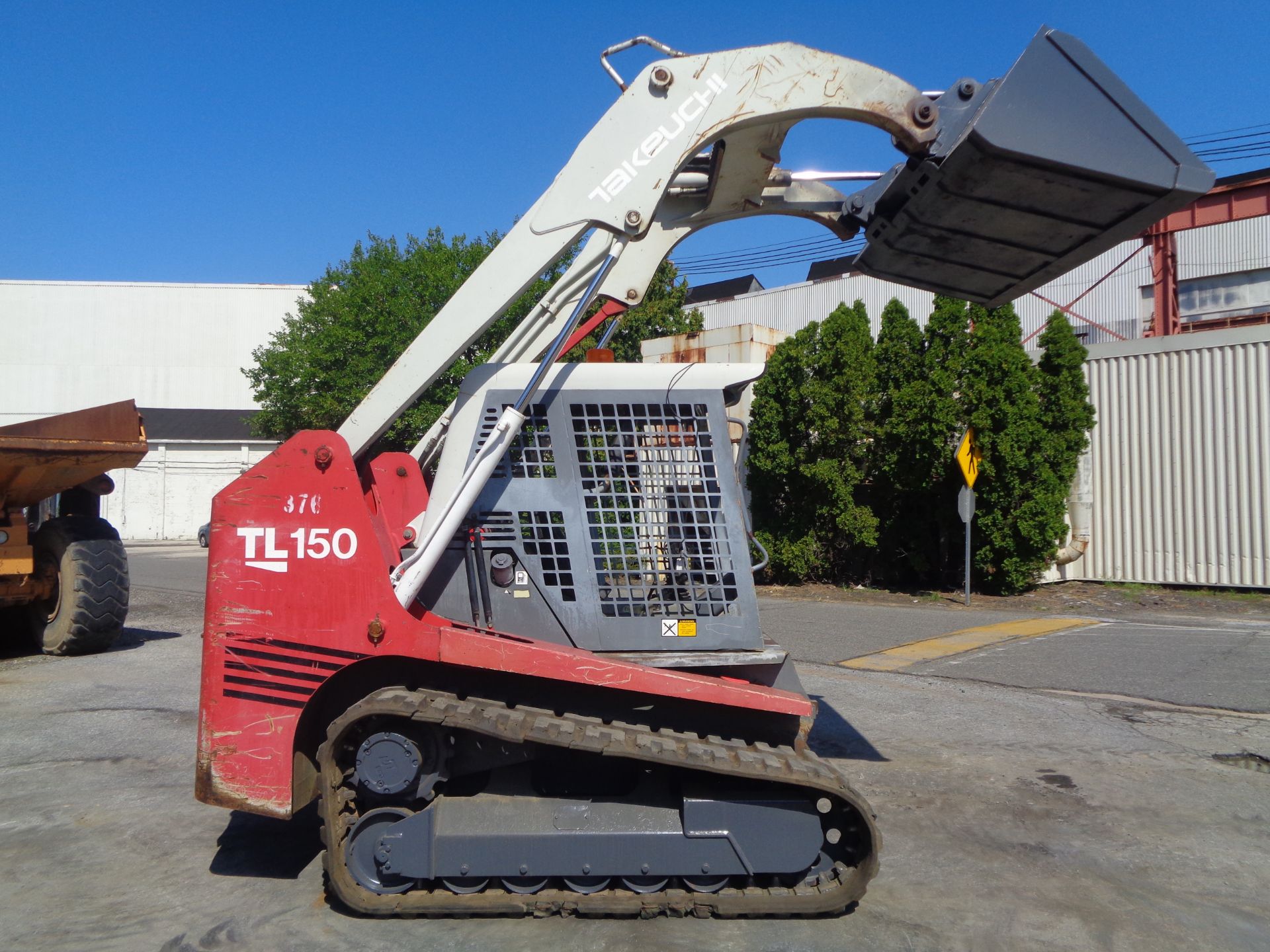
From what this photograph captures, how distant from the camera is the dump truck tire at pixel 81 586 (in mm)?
9578

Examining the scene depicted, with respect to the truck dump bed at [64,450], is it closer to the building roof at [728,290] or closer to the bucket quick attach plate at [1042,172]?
the bucket quick attach plate at [1042,172]

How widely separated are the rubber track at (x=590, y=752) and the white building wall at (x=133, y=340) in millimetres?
44445

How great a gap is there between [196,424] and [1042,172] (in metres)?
45.5

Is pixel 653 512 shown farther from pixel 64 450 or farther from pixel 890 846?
pixel 64 450

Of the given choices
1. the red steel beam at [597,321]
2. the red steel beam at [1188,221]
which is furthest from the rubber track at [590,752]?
the red steel beam at [1188,221]

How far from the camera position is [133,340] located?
45.4 meters

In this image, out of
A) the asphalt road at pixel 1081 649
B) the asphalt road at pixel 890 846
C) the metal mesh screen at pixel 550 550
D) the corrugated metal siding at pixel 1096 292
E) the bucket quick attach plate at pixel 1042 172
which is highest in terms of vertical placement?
the corrugated metal siding at pixel 1096 292

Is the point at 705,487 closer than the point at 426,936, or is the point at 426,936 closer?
the point at 426,936

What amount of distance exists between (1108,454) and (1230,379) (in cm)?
236

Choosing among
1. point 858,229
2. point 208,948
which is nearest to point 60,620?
point 208,948

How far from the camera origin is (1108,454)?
1811 cm

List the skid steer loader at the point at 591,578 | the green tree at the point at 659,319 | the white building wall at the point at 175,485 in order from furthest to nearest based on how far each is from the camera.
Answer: the white building wall at the point at 175,485, the green tree at the point at 659,319, the skid steer loader at the point at 591,578

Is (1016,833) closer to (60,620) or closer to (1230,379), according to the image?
(60,620)

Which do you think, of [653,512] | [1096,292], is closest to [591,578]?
[653,512]
